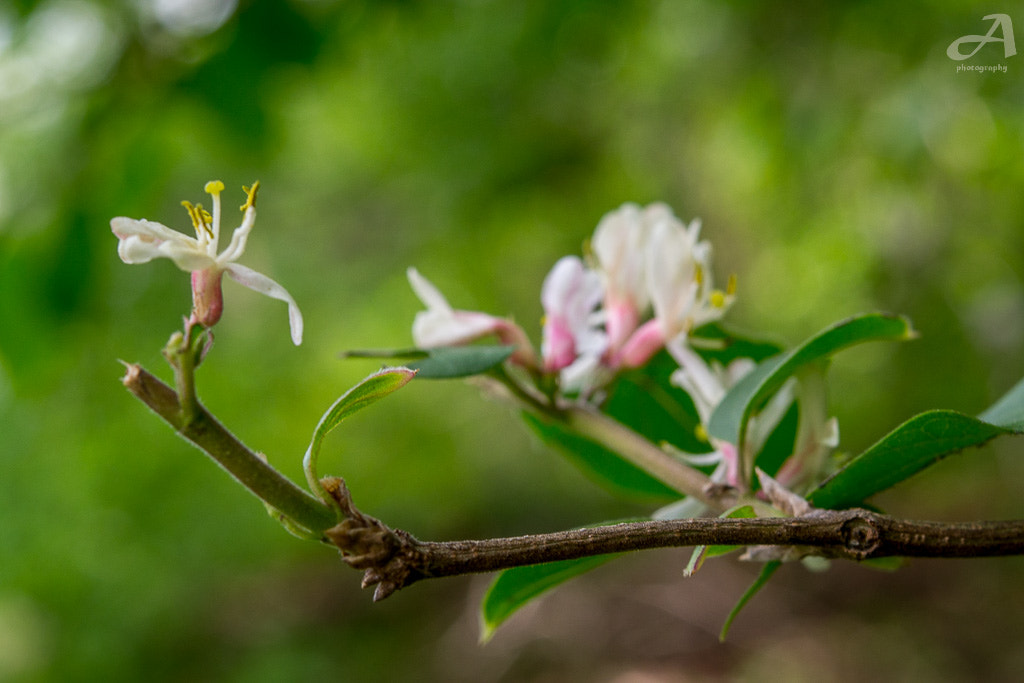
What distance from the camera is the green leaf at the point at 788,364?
0.55 metres

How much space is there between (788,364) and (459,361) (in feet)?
0.75

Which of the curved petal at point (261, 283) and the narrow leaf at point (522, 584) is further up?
the curved petal at point (261, 283)

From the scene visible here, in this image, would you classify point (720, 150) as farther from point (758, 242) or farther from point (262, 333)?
point (262, 333)

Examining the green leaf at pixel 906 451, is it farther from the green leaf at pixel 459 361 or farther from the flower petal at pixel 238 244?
the flower petal at pixel 238 244

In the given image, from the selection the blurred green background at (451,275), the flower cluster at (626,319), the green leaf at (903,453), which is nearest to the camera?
the green leaf at (903,453)

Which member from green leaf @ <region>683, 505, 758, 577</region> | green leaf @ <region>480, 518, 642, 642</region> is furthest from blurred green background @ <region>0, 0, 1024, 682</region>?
green leaf @ <region>683, 505, 758, 577</region>

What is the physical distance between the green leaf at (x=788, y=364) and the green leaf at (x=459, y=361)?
17 cm

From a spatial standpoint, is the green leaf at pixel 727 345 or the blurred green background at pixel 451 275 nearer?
the green leaf at pixel 727 345

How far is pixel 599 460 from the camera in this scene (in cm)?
74

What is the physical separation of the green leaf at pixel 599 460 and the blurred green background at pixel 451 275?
0.93 metres

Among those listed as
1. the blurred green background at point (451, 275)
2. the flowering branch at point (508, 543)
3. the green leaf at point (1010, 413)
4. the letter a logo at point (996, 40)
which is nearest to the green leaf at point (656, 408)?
the green leaf at point (1010, 413)

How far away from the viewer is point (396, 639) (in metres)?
3.71

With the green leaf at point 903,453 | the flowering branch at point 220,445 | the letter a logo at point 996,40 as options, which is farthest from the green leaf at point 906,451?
the letter a logo at point 996,40

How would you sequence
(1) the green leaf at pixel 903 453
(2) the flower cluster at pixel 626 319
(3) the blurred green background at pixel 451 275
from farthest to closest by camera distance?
(3) the blurred green background at pixel 451 275
(2) the flower cluster at pixel 626 319
(1) the green leaf at pixel 903 453
